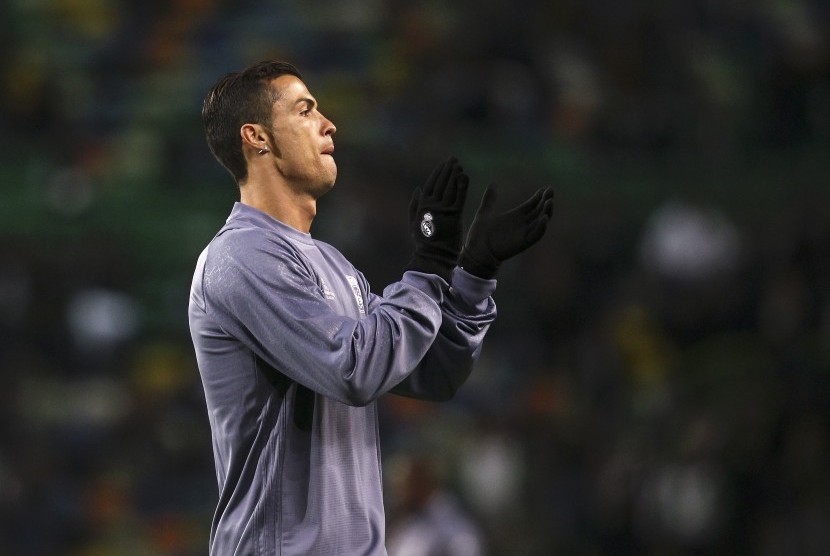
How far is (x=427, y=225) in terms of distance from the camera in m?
2.24

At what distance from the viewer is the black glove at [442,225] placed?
7.32 ft

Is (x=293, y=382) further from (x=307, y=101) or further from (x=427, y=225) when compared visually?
(x=307, y=101)

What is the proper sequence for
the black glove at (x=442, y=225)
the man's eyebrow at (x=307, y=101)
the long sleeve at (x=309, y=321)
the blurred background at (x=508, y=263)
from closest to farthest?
1. the long sleeve at (x=309, y=321)
2. the black glove at (x=442, y=225)
3. the man's eyebrow at (x=307, y=101)
4. the blurred background at (x=508, y=263)

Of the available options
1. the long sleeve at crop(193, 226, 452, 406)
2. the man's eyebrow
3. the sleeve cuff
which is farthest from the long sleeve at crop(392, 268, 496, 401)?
the man's eyebrow

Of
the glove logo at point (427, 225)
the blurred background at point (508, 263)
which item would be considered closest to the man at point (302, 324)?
the glove logo at point (427, 225)

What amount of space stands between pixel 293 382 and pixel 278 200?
14.2 inches

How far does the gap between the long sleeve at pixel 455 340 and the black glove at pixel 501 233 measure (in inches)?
1.1

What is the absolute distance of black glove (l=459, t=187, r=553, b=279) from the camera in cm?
228

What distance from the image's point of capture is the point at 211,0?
8.47 m

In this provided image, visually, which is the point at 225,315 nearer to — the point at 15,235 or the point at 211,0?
the point at 15,235

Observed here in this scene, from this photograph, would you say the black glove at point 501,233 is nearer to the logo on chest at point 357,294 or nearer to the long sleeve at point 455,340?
the long sleeve at point 455,340

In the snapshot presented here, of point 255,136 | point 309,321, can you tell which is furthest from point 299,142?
point 309,321

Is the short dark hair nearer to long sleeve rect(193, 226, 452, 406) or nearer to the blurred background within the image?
long sleeve rect(193, 226, 452, 406)

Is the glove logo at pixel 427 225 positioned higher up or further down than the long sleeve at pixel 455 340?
higher up
